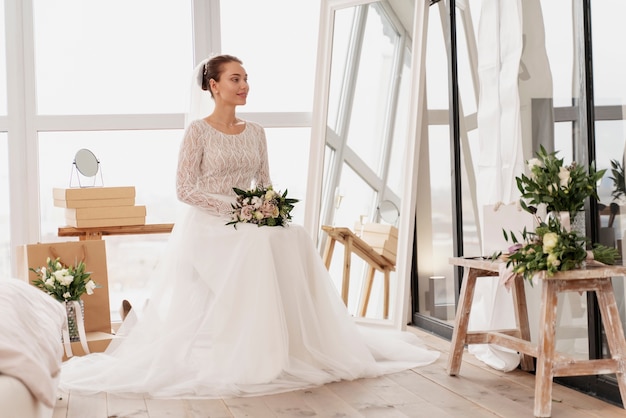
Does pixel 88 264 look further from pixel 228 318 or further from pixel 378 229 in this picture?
pixel 378 229

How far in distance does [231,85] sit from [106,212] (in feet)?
4.56

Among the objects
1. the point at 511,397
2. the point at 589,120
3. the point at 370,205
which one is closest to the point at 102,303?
the point at 370,205

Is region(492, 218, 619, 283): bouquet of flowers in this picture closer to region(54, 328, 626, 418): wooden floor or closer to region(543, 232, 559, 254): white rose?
region(543, 232, 559, 254): white rose

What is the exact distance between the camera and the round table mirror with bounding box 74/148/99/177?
5.48m

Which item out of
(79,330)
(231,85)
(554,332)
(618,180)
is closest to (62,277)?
(79,330)

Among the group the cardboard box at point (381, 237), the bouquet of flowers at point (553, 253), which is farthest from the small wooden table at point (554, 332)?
the cardboard box at point (381, 237)

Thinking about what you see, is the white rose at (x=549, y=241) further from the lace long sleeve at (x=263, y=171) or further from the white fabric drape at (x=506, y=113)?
the lace long sleeve at (x=263, y=171)

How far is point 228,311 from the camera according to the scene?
12.6 feet

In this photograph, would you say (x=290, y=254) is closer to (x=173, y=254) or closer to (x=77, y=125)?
(x=173, y=254)

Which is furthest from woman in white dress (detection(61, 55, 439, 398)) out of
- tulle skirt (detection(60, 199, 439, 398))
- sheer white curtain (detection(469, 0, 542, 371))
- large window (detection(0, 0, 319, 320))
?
large window (detection(0, 0, 319, 320))

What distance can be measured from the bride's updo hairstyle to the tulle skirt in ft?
2.28

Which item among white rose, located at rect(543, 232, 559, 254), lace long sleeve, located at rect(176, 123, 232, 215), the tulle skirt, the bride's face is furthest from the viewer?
the bride's face

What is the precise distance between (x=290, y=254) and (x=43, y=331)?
1611 millimetres

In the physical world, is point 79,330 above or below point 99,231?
below
